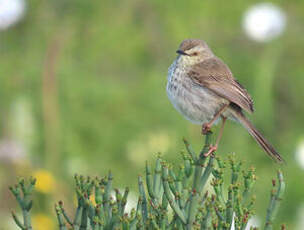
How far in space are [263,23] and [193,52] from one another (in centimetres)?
467

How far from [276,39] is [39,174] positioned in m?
3.74

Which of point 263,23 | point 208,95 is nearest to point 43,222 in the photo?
point 208,95

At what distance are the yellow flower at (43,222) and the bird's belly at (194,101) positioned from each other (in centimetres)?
333

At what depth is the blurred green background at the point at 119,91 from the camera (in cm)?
823

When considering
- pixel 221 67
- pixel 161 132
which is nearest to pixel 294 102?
pixel 161 132

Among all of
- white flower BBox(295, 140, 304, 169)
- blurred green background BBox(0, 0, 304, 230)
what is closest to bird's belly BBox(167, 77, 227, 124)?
blurred green background BBox(0, 0, 304, 230)

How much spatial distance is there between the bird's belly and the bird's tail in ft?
0.45

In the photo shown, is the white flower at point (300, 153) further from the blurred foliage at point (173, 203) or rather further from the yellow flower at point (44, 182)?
the blurred foliage at point (173, 203)

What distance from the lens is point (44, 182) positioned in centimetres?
789

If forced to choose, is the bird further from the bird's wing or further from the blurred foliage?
the blurred foliage

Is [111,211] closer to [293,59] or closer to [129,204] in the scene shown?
[129,204]

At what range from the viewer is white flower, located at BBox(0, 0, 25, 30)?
9.16 meters

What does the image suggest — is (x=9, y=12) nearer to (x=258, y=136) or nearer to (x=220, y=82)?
(x=220, y=82)

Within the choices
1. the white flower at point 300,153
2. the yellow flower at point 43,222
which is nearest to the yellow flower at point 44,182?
the yellow flower at point 43,222
